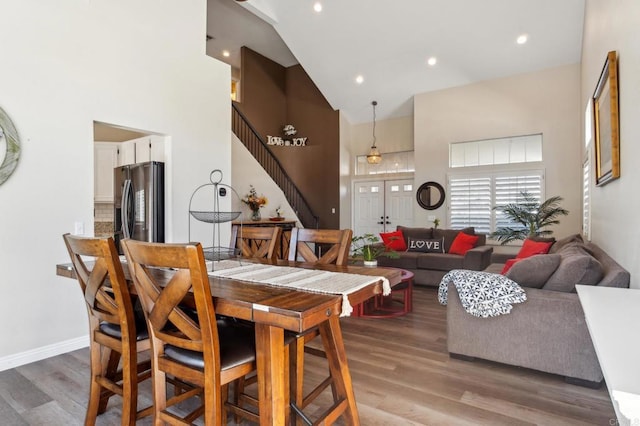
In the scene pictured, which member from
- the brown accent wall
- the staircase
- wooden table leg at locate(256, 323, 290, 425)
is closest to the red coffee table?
wooden table leg at locate(256, 323, 290, 425)

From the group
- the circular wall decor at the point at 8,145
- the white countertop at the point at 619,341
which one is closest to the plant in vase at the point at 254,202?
the circular wall decor at the point at 8,145

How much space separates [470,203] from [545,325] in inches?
183

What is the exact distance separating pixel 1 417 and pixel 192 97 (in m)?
3.29

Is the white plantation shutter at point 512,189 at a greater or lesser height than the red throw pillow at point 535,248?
greater

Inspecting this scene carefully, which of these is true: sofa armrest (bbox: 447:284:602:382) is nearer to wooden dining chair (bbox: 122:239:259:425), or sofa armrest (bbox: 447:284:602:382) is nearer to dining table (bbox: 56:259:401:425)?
dining table (bbox: 56:259:401:425)

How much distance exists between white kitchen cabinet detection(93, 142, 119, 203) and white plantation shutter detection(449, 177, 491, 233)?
19.3 ft

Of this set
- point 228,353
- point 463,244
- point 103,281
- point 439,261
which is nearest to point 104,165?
point 103,281

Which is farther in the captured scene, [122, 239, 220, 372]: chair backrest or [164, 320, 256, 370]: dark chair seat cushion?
[164, 320, 256, 370]: dark chair seat cushion

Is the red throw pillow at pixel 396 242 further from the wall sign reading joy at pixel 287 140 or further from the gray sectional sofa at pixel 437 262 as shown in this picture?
the wall sign reading joy at pixel 287 140

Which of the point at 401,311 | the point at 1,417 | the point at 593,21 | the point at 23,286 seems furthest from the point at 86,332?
the point at 593,21

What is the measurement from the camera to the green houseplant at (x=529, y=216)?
18.5 ft

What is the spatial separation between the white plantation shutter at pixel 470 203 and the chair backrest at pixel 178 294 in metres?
→ 6.34

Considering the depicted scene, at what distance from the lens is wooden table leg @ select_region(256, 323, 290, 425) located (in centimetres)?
140

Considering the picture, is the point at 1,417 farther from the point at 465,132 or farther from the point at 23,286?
the point at 465,132
